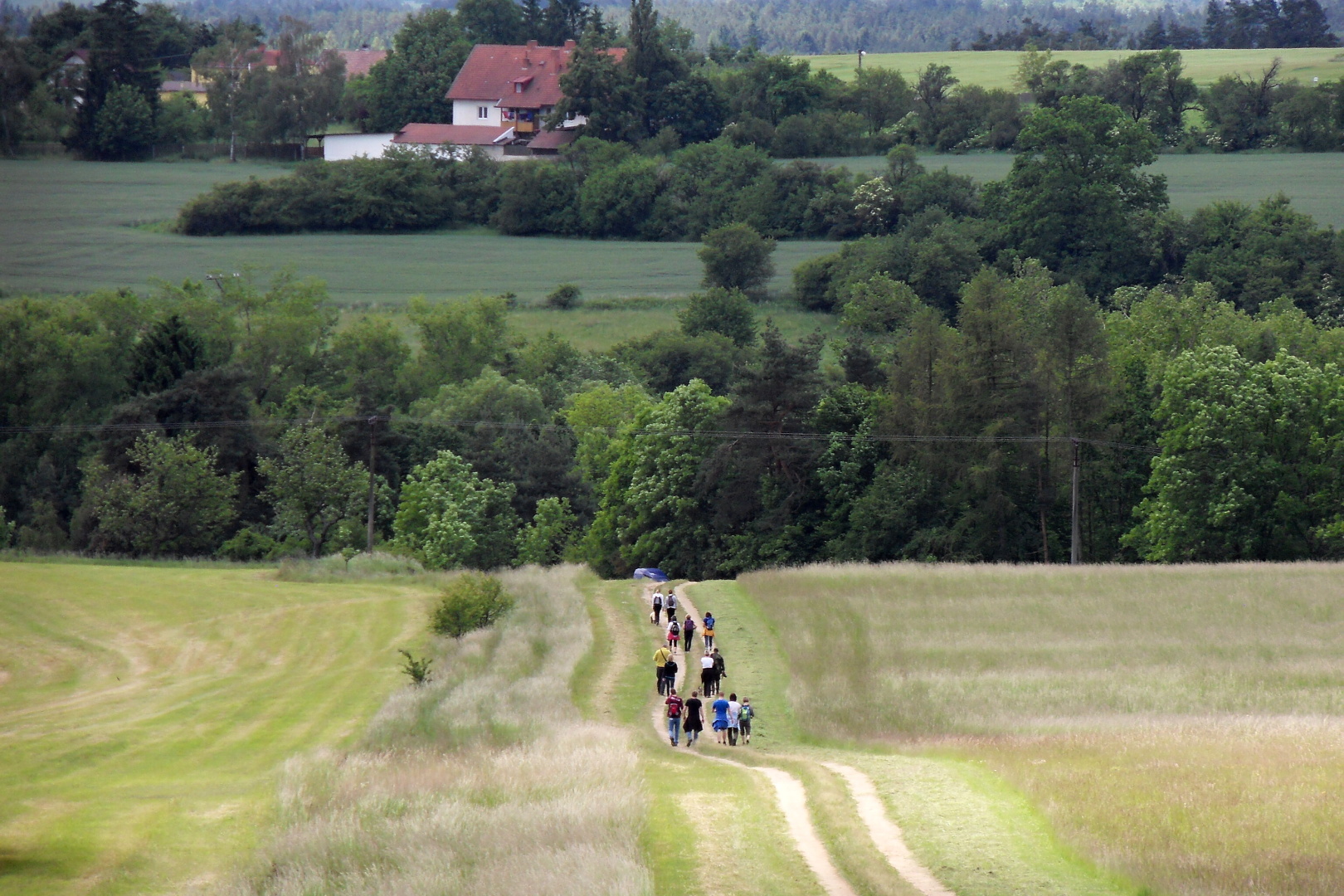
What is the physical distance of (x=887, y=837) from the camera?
18.8m

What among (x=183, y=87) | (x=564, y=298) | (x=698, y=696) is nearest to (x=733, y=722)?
(x=698, y=696)

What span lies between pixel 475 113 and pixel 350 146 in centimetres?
1967

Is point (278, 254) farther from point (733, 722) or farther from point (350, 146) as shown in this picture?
point (733, 722)

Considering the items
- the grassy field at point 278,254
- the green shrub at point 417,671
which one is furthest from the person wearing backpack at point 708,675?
the grassy field at point 278,254

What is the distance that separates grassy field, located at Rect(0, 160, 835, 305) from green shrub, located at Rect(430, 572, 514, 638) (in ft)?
240

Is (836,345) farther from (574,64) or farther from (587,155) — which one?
(574,64)

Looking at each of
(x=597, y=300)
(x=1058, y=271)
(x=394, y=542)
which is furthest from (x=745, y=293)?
(x=394, y=542)

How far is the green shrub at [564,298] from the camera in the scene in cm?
12069

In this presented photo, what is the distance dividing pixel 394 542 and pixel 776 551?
21.1 m

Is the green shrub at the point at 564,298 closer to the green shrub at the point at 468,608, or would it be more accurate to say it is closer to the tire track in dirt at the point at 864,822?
the green shrub at the point at 468,608

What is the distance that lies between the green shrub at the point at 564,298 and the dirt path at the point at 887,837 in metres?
99.2

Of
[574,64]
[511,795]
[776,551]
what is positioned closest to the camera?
[511,795]

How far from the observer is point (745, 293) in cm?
12225

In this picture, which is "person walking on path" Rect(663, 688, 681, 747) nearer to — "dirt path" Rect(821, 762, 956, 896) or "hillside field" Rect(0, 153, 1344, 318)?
"dirt path" Rect(821, 762, 956, 896)
